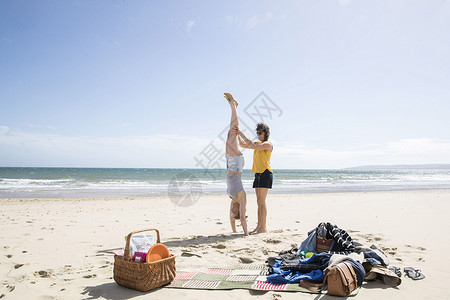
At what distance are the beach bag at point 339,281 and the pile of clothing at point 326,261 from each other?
0.14 m

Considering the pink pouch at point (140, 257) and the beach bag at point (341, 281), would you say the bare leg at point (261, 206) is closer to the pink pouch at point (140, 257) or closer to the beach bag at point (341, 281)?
the beach bag at point (341, 281)

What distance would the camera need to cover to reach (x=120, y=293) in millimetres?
3203

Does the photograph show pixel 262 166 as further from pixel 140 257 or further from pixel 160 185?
pixel 160 185

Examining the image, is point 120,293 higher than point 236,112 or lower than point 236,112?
lower

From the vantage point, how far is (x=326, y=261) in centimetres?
368

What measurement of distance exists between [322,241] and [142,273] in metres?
2.64

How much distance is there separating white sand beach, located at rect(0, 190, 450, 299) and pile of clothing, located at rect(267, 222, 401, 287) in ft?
0.57

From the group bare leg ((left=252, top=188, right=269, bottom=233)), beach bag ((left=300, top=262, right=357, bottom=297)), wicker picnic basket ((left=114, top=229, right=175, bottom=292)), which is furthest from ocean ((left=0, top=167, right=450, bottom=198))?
beach bag ((left=300, top=262, right=357, bottom=297))

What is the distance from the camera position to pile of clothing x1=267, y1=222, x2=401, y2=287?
11.2 feet

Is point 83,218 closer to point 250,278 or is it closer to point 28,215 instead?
point 28,215

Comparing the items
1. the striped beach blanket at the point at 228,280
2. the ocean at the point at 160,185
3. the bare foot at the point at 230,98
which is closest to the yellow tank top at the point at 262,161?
the bare foot at the point at 230,98

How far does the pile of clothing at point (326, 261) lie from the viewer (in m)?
3.42

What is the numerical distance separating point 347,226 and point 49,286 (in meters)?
6.25

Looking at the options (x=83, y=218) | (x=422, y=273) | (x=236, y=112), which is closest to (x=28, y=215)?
(x=83, y=218)
